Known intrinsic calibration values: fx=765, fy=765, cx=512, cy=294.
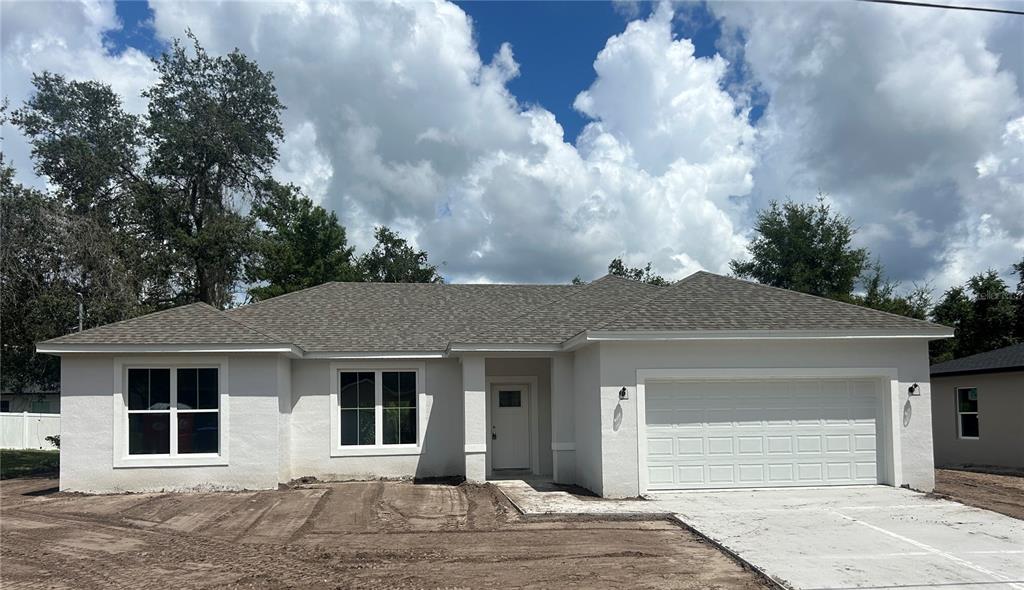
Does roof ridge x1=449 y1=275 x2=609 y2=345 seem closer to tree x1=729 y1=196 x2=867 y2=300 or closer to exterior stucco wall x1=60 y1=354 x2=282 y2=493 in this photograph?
exterior stucco wall x1=60 y1=354 x2=282 y2=493

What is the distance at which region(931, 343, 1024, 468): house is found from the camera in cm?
1848

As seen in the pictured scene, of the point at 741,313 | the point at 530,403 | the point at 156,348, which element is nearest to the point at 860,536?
the point at 741,313

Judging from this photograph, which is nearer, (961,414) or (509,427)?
(509,427)

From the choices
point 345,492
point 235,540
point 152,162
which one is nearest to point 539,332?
point 345,492

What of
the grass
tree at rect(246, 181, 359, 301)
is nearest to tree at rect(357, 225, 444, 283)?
tree at rect(246, 181, 359, 301)

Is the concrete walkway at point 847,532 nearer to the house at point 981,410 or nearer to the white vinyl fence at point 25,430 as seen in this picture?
the house at point 981,410

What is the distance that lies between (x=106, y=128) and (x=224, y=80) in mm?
4885

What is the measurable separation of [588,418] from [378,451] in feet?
16.7

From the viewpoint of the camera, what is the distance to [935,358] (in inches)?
1373

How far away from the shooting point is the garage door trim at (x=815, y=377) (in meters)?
13.3

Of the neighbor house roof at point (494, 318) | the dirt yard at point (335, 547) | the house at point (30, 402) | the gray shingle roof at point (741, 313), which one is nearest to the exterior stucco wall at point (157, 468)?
the neighbor house roof at point (494, 318)

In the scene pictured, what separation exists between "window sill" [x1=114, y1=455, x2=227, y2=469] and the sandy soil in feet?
43.3

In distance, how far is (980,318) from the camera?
3525 centimetres

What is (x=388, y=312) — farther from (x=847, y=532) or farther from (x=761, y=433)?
(x=847, y=532)
